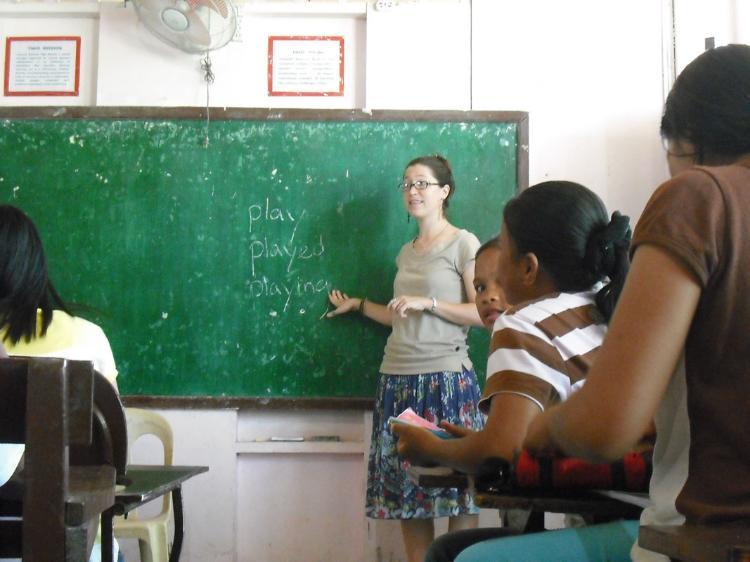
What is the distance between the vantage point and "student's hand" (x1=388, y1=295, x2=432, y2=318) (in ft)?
9.46

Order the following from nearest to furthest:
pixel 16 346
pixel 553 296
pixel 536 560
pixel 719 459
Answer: pixel 719 459
pixel 536 560
pixel 553 296
pixel 16 346

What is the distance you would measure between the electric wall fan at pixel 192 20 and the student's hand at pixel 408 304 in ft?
4.23

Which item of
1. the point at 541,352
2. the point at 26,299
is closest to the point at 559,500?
the point at 541,352

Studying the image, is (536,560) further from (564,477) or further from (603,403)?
(603,403)

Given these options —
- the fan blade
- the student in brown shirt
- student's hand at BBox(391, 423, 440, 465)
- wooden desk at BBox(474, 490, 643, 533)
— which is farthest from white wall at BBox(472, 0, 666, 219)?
the student in brown shirt

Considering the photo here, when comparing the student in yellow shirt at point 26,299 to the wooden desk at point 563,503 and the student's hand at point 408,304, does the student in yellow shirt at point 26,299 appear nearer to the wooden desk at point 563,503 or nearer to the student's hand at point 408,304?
the wooden desk at point 563,503

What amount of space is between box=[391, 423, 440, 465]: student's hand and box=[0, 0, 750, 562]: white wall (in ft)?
6.20

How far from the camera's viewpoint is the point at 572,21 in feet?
10.9

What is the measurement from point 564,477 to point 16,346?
1.32 m

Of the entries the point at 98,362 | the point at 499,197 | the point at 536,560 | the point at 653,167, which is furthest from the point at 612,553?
the point at 653,167

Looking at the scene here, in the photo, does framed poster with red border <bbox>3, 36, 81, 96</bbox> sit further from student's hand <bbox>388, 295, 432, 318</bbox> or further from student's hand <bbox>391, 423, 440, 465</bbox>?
student's hand <bbox>391, 423, 440, 465</bbox>

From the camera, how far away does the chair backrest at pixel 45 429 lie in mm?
Answer: 970

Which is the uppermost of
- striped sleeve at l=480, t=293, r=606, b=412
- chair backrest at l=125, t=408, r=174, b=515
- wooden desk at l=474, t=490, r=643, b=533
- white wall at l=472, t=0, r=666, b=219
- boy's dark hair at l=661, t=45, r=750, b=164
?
white wall at l=472, t=0, r=666, b=219

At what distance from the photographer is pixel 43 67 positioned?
3350 mm
